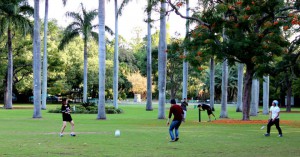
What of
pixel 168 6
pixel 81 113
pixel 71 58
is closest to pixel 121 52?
pixel 71 58

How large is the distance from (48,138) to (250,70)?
1742 cm

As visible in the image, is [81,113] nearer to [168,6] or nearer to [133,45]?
[168,6]

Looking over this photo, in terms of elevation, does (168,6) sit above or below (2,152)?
above

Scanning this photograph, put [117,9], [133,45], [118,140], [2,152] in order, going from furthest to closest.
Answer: [133,45] → [117,9] → [118,140] → [2,152]

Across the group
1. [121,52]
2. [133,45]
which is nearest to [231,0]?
[121,52]

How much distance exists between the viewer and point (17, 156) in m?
13.1

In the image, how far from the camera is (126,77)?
313 feet

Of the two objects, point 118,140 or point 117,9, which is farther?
point 117,9

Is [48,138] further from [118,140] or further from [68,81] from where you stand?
[68,81]

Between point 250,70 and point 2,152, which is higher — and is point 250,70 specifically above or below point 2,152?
above

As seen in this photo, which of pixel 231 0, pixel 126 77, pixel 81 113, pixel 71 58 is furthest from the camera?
pixel 126 77

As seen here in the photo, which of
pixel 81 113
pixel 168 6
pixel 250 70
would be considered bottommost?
pixel 81 113

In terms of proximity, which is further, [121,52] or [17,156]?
[121,52]

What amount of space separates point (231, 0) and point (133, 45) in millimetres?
77372
